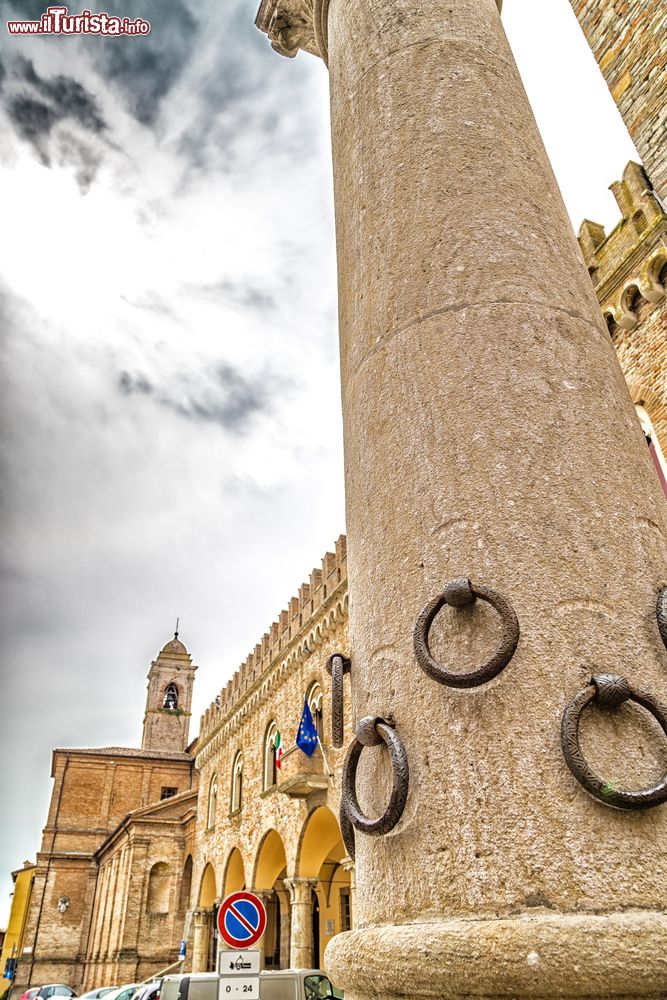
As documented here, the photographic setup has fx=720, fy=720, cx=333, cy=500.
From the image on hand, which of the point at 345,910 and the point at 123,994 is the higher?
the point at 345,910

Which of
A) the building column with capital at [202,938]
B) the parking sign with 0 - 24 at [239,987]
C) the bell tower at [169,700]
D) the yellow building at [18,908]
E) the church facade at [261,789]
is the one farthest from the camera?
the bell tower at [169,700]

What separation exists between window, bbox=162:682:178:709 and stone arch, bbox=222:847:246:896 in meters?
31.7

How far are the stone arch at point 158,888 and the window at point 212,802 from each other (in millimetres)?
8993

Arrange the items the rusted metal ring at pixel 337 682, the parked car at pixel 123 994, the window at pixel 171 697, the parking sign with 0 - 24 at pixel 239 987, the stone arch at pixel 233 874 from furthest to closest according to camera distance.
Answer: the window at pixel 171 697
the stone arch at pixel 233 874
the parked car at pixel 123 994
the parking sign with 0 - 24 at pixel 239 987
the rusted metal ring at pixel 337 682

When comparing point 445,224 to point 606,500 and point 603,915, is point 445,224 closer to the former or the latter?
point 606,500

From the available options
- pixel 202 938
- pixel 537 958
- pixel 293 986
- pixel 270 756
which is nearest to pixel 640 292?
pixel 537 958

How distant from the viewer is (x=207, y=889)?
22031mm

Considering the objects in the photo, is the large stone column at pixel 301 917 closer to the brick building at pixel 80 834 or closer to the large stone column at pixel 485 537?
the large stone column at pixel 485 537

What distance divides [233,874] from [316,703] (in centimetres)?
778

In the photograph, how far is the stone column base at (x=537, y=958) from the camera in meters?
1.08

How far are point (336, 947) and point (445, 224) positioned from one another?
1.83 meters

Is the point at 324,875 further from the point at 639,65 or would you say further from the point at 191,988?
the point at 639,65

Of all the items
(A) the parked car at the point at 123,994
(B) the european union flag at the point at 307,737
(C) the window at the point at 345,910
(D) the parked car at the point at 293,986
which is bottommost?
(A) the parked car at the point at 123,994

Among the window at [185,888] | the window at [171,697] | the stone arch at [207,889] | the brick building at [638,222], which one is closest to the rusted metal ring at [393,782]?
the brick building at [638,222]
